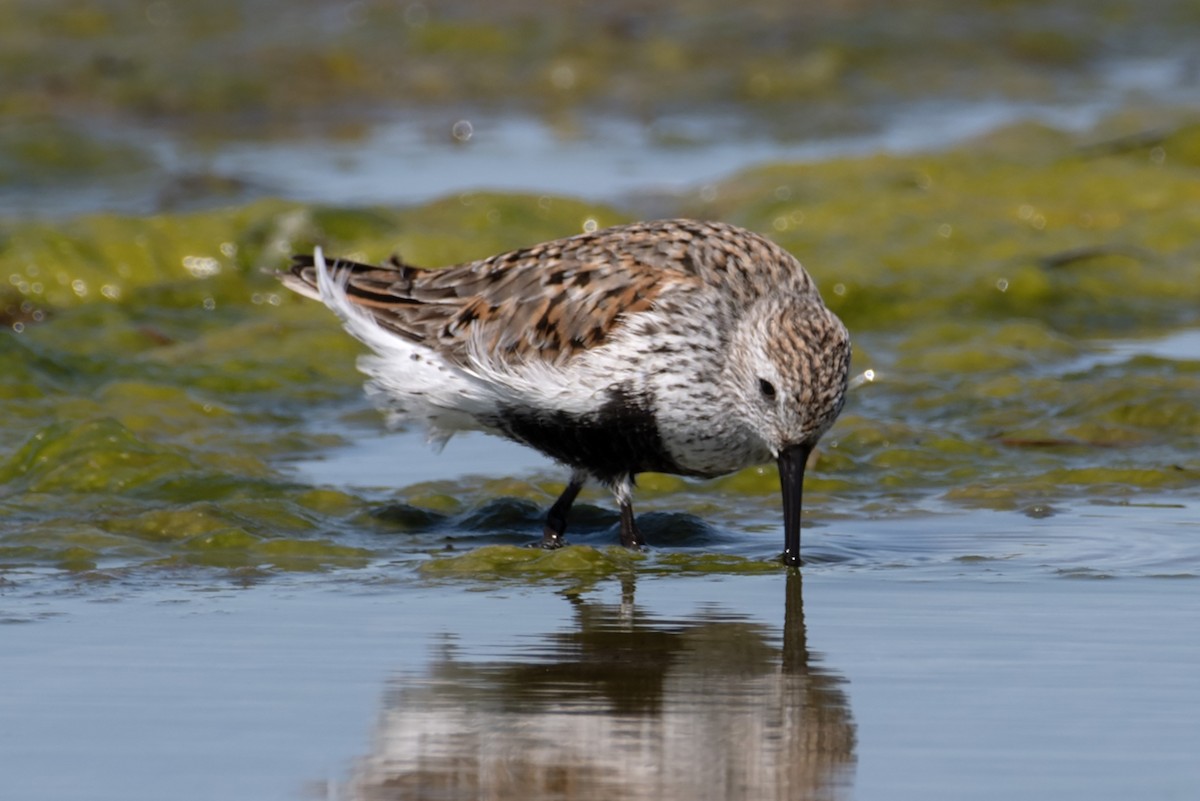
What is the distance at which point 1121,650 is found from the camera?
541 cm

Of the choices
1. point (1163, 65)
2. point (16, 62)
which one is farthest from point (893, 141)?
point (16, 62)

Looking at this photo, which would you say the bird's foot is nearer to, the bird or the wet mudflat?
the bird

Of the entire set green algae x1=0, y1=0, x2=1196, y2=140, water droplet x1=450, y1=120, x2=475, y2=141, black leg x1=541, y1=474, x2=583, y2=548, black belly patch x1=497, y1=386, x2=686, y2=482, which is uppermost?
green algae x1=0, y1=0, x2=1196, y2=140

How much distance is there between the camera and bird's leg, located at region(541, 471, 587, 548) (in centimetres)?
718

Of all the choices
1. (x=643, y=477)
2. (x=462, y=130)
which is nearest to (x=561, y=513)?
(x=643, y=477)

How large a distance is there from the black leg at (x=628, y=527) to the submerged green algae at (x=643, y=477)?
0.17 metres

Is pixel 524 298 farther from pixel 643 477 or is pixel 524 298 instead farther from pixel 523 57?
pixel 523 57

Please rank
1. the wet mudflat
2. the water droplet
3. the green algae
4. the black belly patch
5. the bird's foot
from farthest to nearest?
1. the green algae
2. the water droplet
3. the bird's foot
4. the black belly patch
5. the wet mudflat

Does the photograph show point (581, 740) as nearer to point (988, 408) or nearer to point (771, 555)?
point (771, 555)

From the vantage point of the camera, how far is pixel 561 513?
23.8 feet

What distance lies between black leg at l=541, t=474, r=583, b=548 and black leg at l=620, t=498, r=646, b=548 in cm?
20

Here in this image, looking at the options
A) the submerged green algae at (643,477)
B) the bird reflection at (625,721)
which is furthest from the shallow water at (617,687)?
the submerged green algae at (643,477)

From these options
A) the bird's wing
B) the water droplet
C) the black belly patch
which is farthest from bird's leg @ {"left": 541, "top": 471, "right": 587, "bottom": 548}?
the water droplet

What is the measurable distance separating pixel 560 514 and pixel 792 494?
40.5 inches
